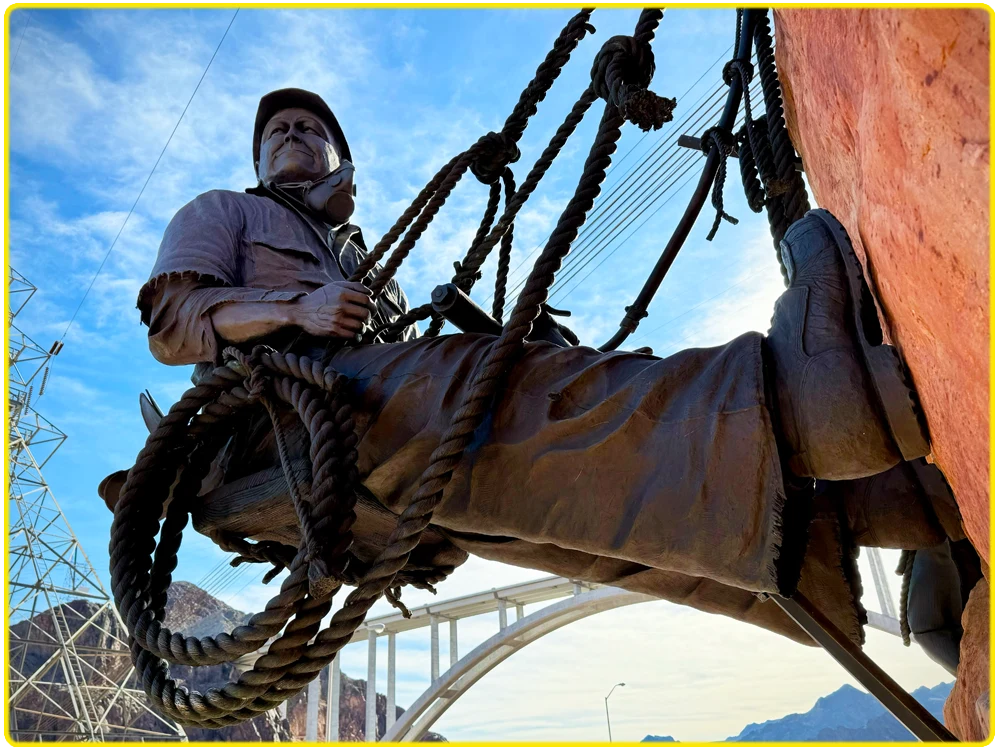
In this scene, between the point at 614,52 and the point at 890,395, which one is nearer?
the point at 890,395

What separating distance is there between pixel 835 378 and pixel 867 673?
1.82 feet

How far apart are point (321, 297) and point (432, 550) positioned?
1.96 ft

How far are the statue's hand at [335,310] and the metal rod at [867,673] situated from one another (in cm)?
97

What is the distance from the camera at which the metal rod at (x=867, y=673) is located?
1425 millimetres

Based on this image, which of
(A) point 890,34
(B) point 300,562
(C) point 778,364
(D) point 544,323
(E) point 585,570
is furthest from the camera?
(D) point 544,323

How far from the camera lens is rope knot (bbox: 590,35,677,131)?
5.86 feet

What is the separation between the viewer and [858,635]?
1.76m

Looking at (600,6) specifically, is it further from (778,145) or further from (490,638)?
(490,638)

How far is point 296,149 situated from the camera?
249 centimetres

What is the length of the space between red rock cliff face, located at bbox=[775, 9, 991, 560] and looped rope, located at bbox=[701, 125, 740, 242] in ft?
2.51

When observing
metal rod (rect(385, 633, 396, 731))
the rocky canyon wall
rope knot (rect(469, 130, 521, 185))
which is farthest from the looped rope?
metal rod (rect(385, 633, 396, 731))

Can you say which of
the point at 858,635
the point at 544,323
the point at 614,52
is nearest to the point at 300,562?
the point at 544,323

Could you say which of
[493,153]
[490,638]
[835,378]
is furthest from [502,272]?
[490,638]

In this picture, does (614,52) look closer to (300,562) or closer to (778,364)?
(778,364)
